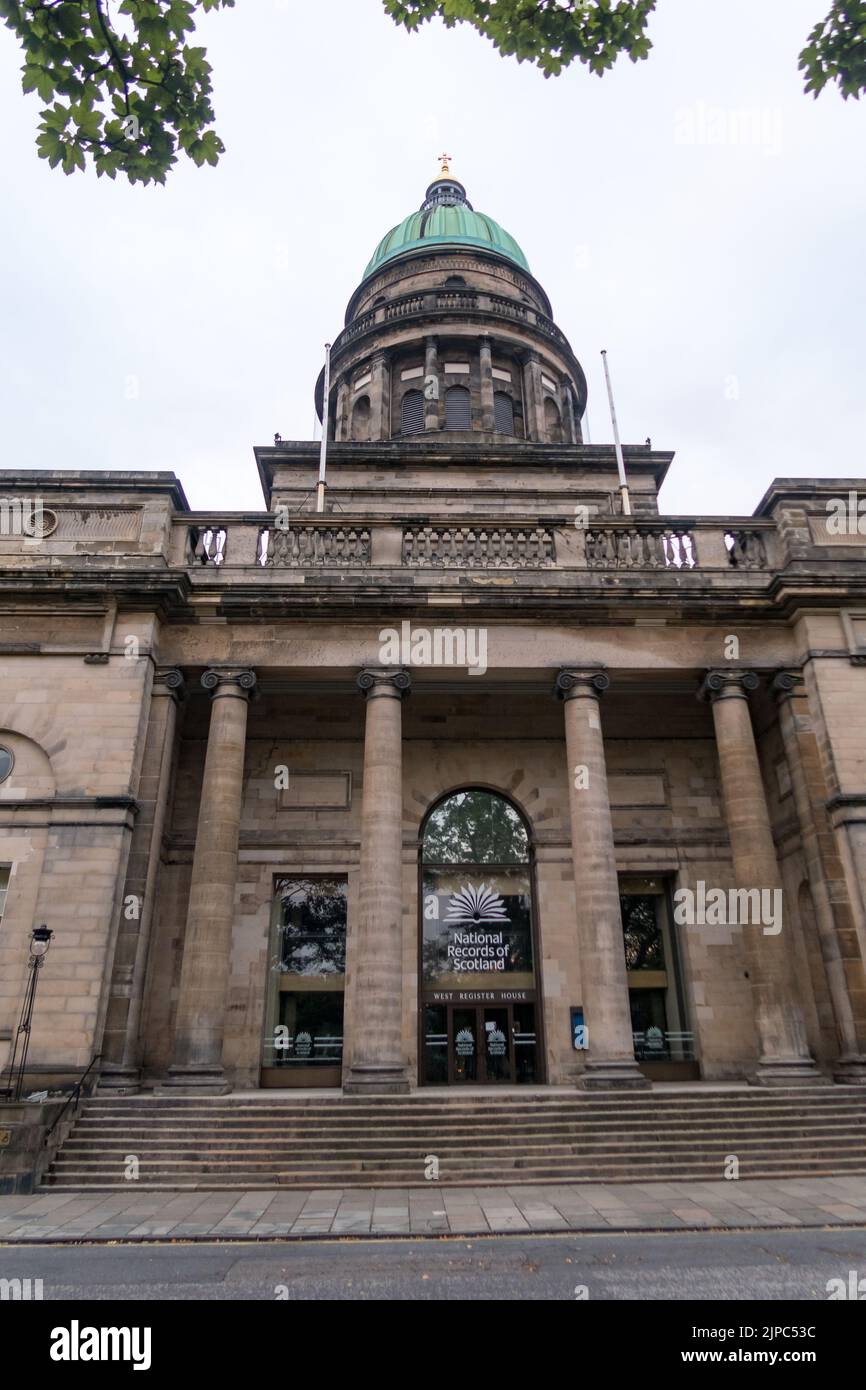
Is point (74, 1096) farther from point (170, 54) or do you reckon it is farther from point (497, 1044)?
point (170, 54)

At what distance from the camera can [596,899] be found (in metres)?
16.4

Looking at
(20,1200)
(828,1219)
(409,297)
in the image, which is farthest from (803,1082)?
(409,297)

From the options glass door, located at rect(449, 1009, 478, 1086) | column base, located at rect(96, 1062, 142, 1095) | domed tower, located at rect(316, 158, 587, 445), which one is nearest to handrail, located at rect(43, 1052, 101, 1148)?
column base, located at rect(96, 1062, 142, 1095)

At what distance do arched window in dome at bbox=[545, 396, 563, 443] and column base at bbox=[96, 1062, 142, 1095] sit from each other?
1065 inches

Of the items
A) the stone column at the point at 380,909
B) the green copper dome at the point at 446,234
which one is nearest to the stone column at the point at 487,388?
the green copper dome at the point at 446,234

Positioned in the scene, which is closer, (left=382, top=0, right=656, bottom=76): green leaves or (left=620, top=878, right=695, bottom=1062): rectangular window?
(left=382, top=0, right=656, bottom=76): green leaves

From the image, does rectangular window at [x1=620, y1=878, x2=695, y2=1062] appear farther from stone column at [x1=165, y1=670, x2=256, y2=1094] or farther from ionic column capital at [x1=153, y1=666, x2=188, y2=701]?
ionic column capital at [x1=153, y1=666, x2=188, y2=701]

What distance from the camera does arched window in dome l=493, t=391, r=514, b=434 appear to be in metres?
32.9

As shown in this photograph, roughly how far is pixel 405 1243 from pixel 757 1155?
6.64m

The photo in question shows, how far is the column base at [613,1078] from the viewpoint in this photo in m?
14.9

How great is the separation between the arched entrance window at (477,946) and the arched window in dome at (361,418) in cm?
1866

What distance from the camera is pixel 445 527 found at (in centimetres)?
1964
